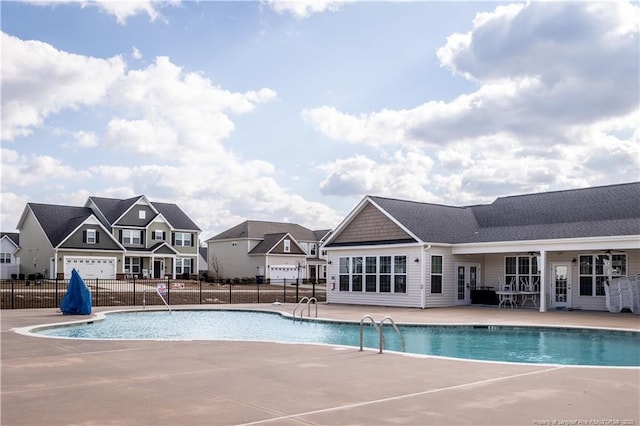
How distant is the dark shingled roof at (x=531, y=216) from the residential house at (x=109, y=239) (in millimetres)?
26918

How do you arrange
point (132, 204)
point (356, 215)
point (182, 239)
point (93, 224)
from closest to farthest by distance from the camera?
point (356, 215), point (93, 224), point (132, 204), point (182, 239)

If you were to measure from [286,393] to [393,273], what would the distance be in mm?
18952

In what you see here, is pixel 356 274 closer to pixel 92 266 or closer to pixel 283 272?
pixel 92 266

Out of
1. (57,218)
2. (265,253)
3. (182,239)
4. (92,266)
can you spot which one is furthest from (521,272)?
(57,218)

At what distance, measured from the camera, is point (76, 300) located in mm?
20891

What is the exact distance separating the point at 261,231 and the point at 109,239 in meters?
14.9

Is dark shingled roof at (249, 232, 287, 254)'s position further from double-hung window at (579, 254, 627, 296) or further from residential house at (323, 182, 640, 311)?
double-hung window at (579, 254, 627, 296)

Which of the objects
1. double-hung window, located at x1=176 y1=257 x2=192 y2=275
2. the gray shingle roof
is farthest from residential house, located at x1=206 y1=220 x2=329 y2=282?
the gray shingle roof

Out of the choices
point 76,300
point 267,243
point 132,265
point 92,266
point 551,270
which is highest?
point 267,243

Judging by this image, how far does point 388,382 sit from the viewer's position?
845 cm

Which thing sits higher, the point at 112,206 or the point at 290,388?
the point at 112,206

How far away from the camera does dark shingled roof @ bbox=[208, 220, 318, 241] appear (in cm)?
5692

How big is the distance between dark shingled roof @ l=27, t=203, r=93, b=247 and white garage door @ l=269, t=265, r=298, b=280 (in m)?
15.9

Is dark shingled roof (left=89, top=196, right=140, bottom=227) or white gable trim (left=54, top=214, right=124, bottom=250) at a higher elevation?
dark shingled roof (left=89, top=196, right=140, bottom=227)
